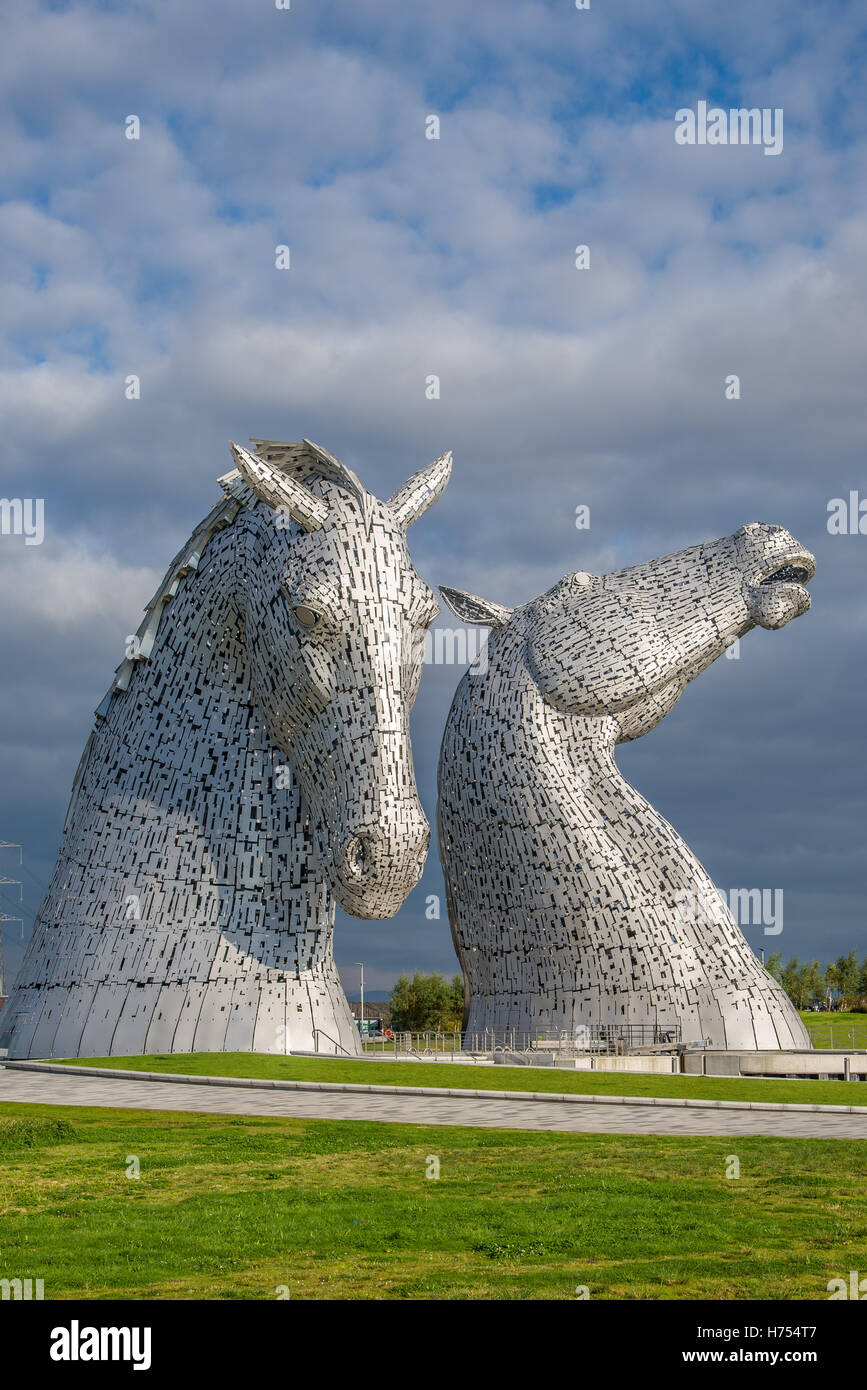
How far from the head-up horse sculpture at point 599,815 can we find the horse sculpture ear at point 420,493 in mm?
13443

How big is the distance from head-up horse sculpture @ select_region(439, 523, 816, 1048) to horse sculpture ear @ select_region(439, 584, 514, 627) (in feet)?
0.50

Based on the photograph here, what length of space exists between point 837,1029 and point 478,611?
82.2 ft

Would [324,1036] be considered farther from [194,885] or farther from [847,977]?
[847,977]

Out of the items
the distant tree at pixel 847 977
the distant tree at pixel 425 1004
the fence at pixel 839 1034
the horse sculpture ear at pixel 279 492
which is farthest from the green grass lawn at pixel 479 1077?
the distant tree at pixel 847 977

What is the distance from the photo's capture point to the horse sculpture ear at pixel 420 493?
1232 cm

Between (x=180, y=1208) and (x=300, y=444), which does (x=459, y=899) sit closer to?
(x=300, y=444)

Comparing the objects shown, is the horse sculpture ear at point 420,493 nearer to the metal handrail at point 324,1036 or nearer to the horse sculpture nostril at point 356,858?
the horse sculpture nostril at point 356,858

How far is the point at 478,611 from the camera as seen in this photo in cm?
2830

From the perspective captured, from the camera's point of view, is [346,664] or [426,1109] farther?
[426,1109]

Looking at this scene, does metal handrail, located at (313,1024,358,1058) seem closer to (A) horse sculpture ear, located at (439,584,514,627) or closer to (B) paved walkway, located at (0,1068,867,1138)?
(B) paved walkway, located at (0,1068,867,1138)

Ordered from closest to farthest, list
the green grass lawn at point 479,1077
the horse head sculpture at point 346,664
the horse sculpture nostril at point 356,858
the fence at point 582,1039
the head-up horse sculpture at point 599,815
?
1. the horse sculpture nostril at point 356,858
2. the horse head sculpture at point 346,664
3. the green grass lawn at point 479,1077
4. the fence at point 582,1039
5. the head-up horse sculpture at point 599,815

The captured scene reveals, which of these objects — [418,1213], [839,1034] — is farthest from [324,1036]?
[839,1034]

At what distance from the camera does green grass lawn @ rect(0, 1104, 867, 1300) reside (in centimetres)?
512

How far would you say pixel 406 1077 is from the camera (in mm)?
13797
